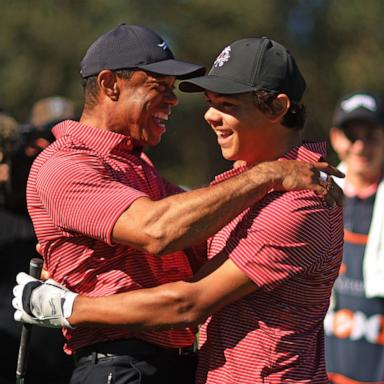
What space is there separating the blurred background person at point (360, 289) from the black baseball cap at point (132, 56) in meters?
2.69

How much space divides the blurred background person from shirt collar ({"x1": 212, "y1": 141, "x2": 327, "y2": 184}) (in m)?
2.66

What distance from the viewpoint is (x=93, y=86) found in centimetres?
427

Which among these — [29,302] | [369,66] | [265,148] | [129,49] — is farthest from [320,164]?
[369,66]

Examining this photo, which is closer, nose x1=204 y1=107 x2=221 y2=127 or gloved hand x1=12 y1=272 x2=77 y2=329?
gloved hand x1=12 y1=272 x2=77 y2=329

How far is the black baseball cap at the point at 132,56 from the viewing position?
4.19 meters

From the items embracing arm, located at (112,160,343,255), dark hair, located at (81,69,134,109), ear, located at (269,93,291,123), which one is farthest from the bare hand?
dark hair, located at (81,69,134,109)

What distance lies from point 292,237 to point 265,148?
429 millimetres

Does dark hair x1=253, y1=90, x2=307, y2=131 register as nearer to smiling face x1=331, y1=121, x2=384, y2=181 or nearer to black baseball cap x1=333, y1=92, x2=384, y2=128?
smiling face x1=331, y1=121, x2=384, y2=181

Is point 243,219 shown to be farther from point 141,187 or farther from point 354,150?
point 354,150

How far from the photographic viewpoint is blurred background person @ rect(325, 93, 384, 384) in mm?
6570

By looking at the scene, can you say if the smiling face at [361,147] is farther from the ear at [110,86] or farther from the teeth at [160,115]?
the ear at [110,86]

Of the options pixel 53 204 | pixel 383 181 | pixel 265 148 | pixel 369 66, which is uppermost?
pixel 265 148

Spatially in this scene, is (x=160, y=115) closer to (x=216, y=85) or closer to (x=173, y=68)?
(x=173, y=68)

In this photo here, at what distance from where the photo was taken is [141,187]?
160 inches
